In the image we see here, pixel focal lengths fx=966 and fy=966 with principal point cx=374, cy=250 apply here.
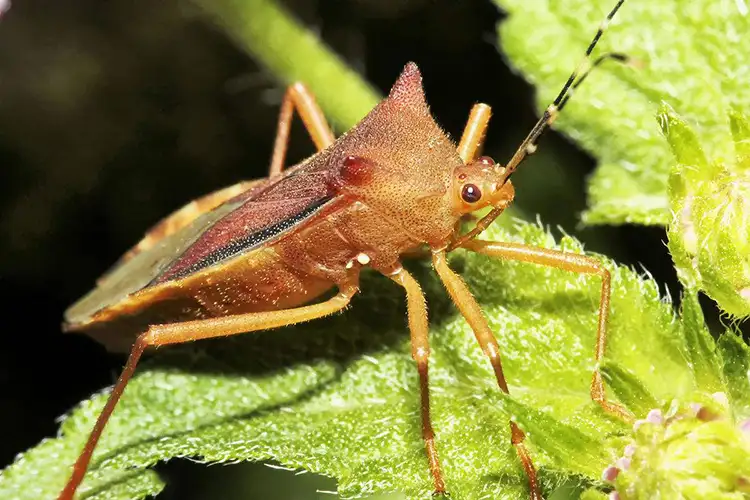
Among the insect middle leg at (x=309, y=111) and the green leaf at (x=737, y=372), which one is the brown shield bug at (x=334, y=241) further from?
the green leaf at (x=737, y=372)

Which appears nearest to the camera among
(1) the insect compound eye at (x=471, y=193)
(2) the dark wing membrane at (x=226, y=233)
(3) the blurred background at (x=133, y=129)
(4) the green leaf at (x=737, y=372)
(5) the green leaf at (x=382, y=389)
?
(4) the green leaf at (x=737, y=372)

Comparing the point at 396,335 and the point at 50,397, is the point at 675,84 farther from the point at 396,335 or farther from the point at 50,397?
the point at 50,397

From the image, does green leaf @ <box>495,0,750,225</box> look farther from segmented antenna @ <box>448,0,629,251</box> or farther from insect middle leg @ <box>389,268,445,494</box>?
insect middle leg @ <box>389,268,445,494</box>

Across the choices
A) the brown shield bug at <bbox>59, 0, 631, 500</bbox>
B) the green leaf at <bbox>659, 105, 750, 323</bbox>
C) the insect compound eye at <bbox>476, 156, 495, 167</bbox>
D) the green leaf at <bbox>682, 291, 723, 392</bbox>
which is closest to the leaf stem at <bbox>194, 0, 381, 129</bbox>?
the brown shield bug at <bbox>59, 0, 631, 500</bbox>

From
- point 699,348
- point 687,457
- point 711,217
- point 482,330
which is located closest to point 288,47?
point 482,330

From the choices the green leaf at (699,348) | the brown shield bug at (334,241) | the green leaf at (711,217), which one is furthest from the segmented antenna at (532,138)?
the green leaf at (699,348)

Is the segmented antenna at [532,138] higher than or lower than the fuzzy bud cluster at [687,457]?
higher

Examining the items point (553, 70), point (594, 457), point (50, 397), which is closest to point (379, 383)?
point (594, 457)
